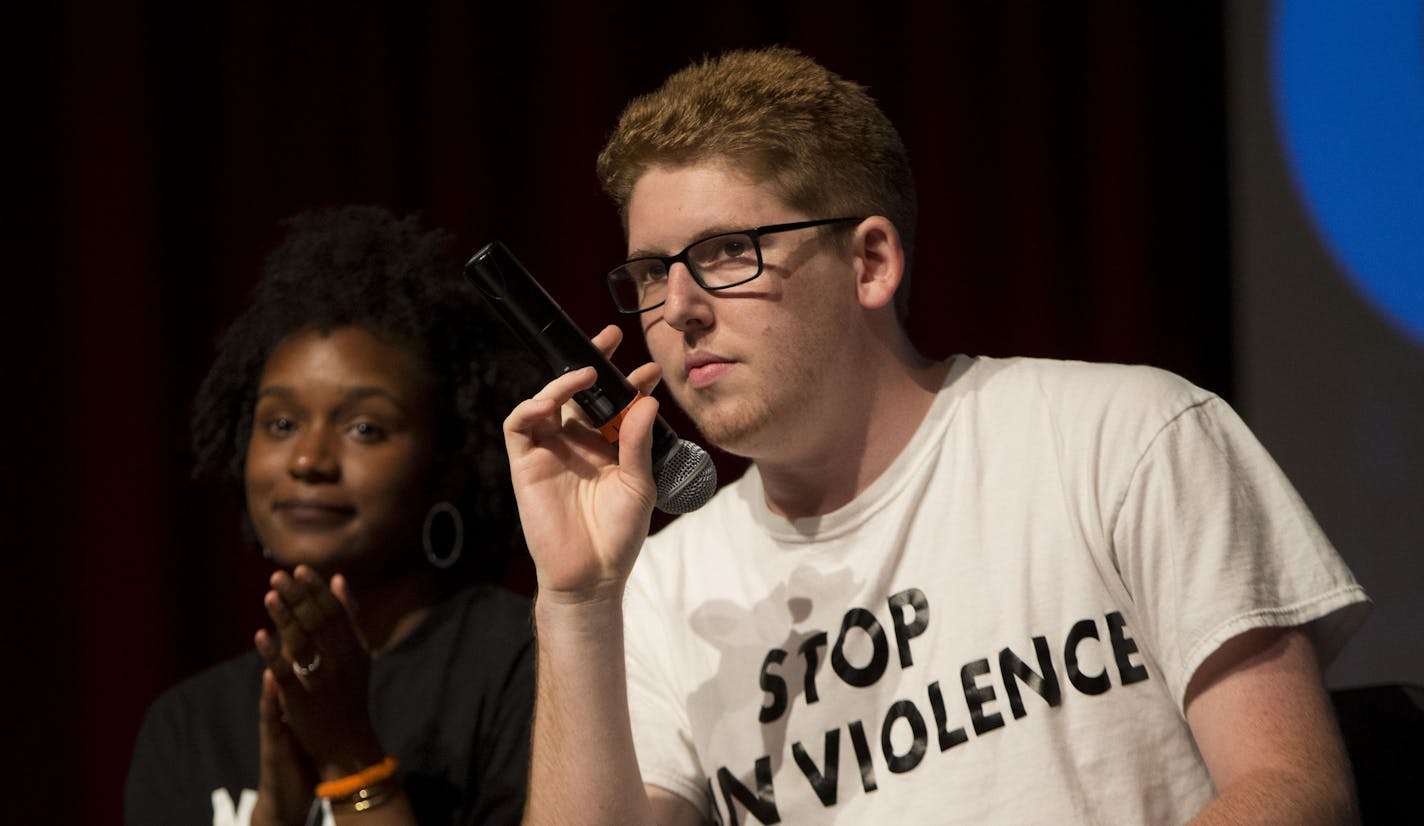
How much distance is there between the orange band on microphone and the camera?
1540 millimetres

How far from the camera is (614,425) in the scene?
5.14ft

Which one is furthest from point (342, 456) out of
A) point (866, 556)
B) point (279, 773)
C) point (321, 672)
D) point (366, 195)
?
point (366, 195)

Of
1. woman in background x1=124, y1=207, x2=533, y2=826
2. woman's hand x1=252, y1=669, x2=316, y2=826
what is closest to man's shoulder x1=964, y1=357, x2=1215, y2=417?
woman in background x1=124, y1=207, x2=533, y2=826

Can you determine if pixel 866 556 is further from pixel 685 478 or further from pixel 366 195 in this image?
pixel 366 195

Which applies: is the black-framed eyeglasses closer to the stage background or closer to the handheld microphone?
the handheld microphone

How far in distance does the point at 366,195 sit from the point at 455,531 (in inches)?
39.6

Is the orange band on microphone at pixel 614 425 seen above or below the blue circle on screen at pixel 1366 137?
below

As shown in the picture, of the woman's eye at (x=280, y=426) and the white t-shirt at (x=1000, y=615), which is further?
the woman's eye at (x=280, y=426)

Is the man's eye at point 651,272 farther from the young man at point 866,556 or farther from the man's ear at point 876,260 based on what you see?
the man's ear at point 876,260

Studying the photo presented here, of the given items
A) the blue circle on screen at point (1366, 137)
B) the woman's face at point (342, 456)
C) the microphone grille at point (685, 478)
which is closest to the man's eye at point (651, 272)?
the microphone grille at point (685, 478)

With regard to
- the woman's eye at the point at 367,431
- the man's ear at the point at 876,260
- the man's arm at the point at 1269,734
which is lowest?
the man's arm at the point at 1269,734

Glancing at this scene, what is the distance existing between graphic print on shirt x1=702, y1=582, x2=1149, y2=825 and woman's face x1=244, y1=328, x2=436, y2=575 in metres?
0.57

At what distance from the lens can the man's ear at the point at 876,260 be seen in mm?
1670

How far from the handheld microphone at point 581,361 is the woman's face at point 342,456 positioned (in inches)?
17.9
